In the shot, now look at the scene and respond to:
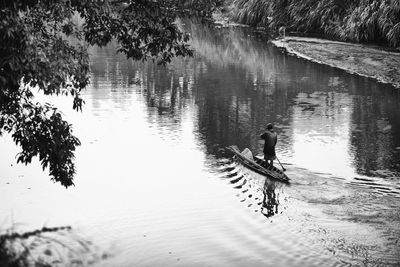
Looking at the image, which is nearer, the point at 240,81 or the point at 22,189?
the point at 22,189

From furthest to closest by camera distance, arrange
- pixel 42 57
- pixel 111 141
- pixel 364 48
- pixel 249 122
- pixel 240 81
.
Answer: pixel 364 48 < pixel 240 81 < pixel 249 122 < pixel 111 141 < pixel 42 57

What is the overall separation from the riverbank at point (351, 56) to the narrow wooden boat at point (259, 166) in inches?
762

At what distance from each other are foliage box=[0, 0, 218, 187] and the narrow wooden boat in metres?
6.30

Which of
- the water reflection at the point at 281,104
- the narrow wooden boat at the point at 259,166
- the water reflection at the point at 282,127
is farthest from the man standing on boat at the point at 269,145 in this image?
the water reflection at the point at 281,104

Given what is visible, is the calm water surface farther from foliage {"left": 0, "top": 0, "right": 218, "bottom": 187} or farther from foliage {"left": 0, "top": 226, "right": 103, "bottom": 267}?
foliage {"left": 0, "top": 0, "right": 218, "bottom": 187}

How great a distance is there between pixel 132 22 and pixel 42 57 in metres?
3.93

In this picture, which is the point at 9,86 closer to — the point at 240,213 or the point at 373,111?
the point at 240,213

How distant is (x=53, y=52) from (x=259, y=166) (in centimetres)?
1039

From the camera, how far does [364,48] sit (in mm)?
49688

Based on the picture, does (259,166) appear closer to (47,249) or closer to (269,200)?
(269,200)

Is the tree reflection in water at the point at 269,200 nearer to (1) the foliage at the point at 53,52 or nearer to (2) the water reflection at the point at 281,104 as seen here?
(2) the water reflection at the point at 281,104

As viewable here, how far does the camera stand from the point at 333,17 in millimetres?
57688

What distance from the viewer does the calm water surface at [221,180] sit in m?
15.3

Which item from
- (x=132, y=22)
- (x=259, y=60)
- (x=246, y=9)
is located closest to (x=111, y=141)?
(x=132, y=22)
